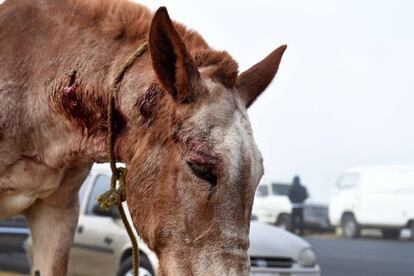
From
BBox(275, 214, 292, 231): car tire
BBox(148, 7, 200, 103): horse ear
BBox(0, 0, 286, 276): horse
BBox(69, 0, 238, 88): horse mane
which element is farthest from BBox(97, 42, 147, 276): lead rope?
BBox(275, 214, 292, 231): car tire

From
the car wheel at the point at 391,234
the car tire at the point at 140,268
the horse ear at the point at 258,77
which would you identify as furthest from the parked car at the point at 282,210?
the horse ear at the point at 258,77

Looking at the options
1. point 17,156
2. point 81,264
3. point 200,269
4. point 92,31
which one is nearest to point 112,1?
point 92,31

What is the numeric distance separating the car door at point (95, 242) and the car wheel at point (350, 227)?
394 cm

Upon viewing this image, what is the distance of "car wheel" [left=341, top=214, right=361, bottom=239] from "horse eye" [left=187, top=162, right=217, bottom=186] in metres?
9.45

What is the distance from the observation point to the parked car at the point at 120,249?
33.1 ft

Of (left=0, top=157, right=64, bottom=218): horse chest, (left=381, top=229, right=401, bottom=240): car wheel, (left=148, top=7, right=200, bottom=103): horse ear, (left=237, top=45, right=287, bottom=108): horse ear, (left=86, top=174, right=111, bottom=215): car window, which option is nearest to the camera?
(left=148, top=7, right=200, bottom=103): horse ear

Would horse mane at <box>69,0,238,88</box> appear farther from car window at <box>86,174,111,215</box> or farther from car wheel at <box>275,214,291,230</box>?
car wheel at <box>275,214,291,230</box>

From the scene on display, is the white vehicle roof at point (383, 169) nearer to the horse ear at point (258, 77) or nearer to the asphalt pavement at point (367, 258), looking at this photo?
the asphalt pavement at point (367, 258)

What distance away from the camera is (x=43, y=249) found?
500cm

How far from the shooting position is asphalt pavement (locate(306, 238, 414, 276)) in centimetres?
1130

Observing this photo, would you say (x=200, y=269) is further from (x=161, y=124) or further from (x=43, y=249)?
(x=43, y=249)

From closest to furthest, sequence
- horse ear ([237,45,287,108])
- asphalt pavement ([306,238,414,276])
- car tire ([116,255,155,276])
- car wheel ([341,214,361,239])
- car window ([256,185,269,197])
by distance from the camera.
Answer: horse ear ([237,45,287,108])
car tire ([116,255,155,276])
asphalt pavement ([306,238,414,276])
car wheel ([341,214,361,239])
car window ([256,185,269,197])

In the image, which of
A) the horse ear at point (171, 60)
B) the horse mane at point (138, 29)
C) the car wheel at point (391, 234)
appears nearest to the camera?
the horse ear at point (171, 60)

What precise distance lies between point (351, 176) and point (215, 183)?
10.5 meters
